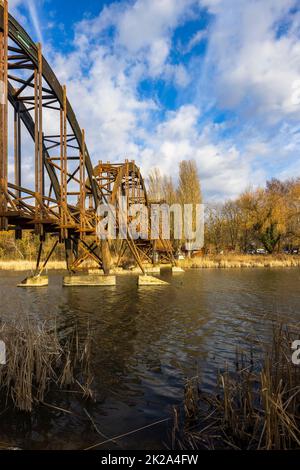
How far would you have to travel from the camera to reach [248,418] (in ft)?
14.4

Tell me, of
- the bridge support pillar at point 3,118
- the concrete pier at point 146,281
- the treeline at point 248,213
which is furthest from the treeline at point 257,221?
the bridge support pillar at point 3,118

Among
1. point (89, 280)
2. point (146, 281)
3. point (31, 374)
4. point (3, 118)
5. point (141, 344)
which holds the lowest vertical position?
point (141, 344)

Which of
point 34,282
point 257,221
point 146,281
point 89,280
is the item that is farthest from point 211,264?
point 34,282

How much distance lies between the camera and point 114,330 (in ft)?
35.5

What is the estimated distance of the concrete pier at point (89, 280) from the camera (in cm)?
2266

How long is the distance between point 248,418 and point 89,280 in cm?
1903

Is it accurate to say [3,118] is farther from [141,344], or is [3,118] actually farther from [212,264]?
[212,264]

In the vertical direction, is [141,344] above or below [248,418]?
below

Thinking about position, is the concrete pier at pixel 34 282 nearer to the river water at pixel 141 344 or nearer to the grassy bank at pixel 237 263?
the river water at pixel 141 344

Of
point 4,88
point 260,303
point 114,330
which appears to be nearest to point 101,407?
point 114,330

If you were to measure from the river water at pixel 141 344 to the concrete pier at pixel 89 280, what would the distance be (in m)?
2.13

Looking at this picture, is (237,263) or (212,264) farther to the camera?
(237,263)

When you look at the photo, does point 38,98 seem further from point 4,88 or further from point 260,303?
point 260,303

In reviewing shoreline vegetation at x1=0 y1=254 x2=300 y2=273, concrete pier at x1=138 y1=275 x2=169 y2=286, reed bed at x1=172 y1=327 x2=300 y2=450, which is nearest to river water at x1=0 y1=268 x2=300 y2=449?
reed bed at x1=172 y1=327 x2=300 y2=450
